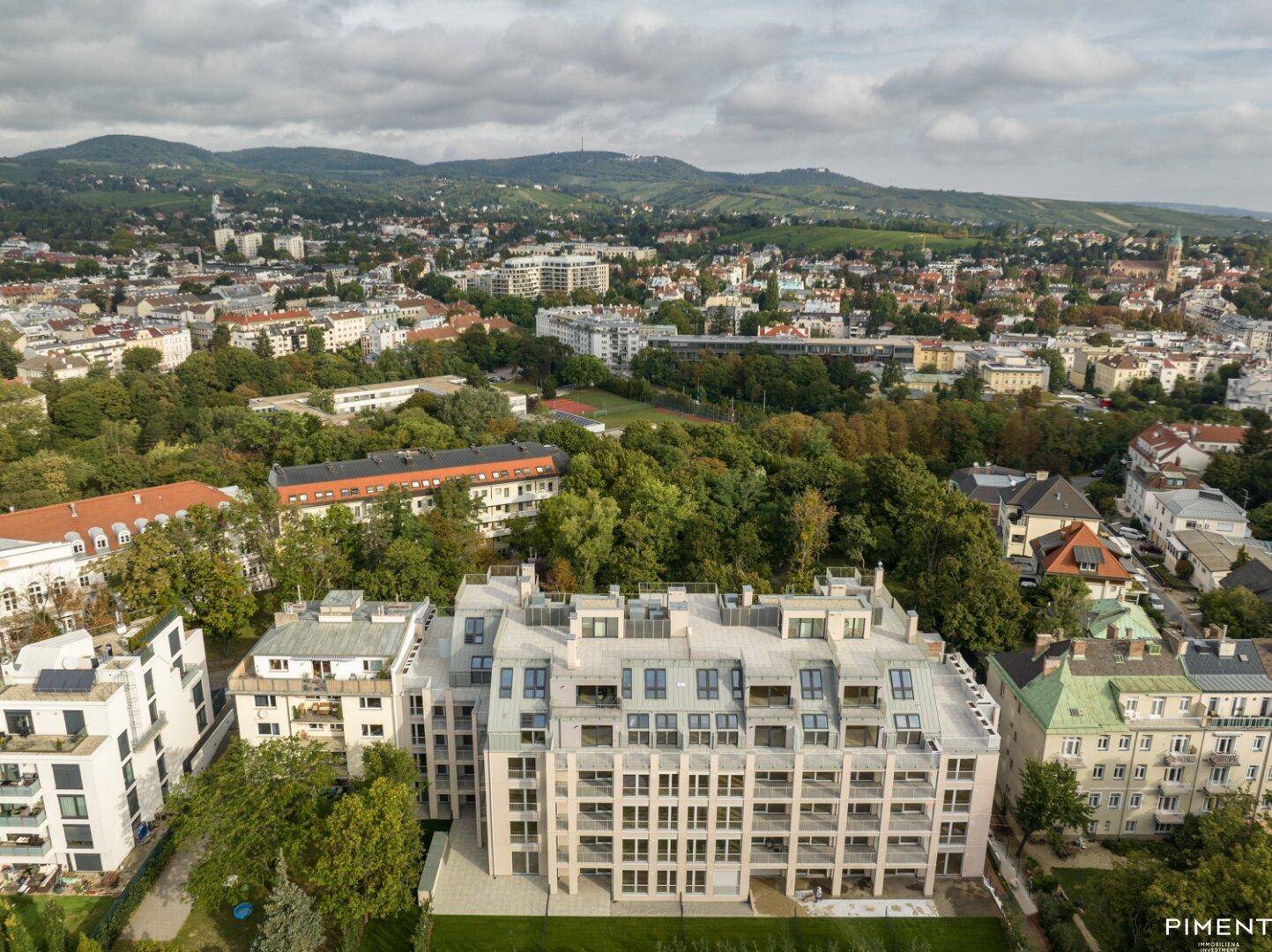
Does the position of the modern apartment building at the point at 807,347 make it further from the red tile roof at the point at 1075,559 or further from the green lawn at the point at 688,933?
the green lawn at the point at 688,933

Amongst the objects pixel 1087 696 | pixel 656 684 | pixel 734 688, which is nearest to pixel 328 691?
pixel 656 684

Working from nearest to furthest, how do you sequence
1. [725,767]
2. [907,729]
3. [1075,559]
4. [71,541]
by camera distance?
[725,767] → [907,729] → [71,541] → [1075,559]

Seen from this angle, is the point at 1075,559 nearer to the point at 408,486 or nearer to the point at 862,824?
the point at 862,824

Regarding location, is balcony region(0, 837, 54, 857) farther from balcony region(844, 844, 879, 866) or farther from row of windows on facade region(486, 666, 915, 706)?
balcony region(844, 844, 879, 866)

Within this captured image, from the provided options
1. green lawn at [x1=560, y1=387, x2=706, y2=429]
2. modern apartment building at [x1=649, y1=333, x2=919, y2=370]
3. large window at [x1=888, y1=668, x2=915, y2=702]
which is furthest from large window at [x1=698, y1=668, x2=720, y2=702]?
modern apartment building at [x1=649, y1=333, x2=919, y2=370]

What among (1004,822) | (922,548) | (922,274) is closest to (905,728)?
(1004,822)
